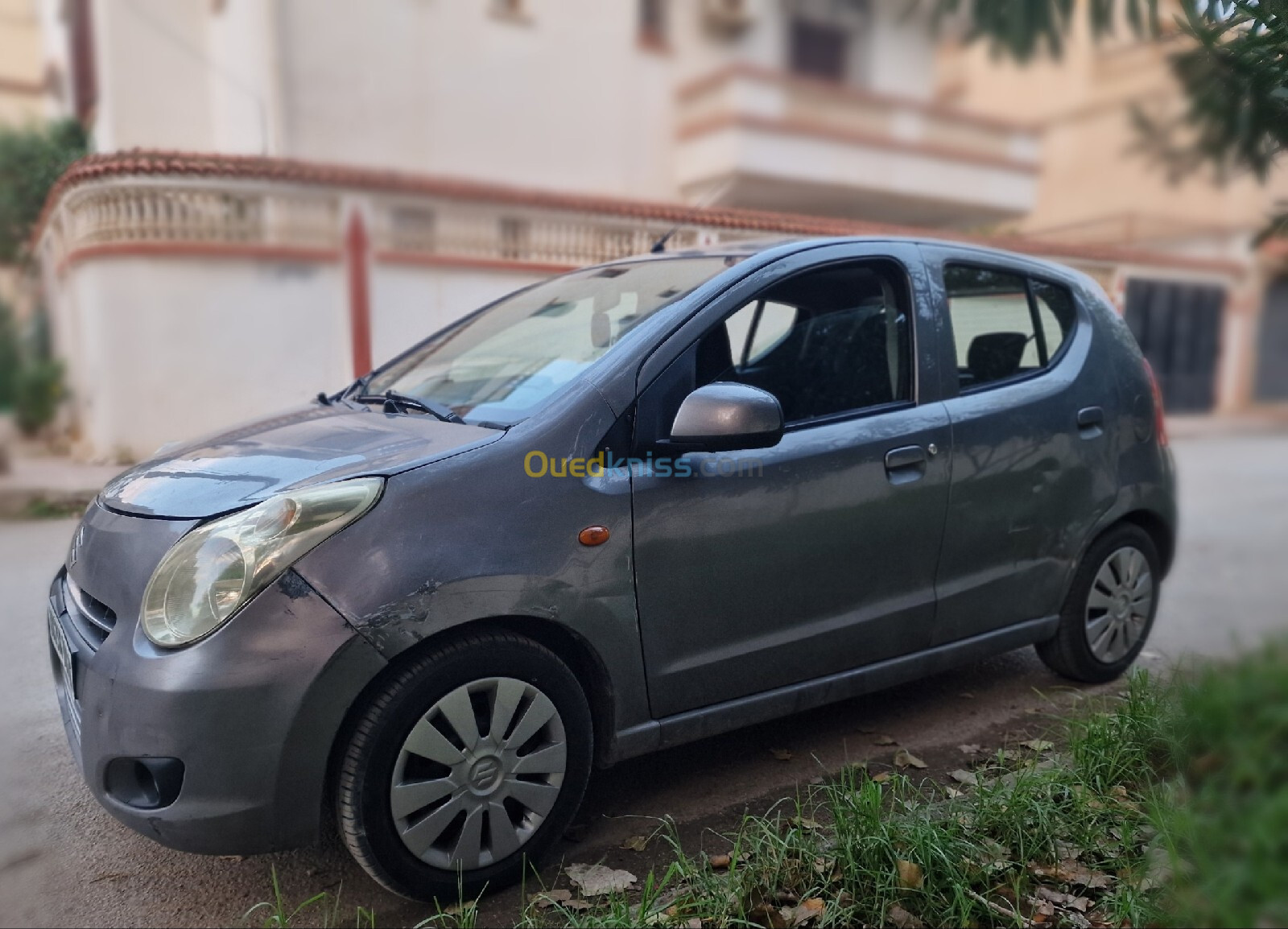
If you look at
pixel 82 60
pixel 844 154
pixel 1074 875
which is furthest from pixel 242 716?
pixel 82 60

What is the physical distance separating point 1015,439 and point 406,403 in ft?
6.67

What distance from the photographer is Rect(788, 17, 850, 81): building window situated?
7.30 ft

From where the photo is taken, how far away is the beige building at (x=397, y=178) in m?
3.87

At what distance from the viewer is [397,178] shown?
17.2 ft

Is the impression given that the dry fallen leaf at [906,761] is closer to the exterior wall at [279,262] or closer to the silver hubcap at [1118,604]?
the silver hubcap at [1118,604]

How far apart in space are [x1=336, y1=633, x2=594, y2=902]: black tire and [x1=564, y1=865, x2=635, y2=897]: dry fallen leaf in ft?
0.34

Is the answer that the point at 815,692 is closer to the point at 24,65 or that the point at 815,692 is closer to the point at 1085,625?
the point at 1085,625

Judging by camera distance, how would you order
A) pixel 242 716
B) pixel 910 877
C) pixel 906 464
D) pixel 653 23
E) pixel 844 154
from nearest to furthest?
pixel 242 716
pixel 910 877
pixel 906 464
pixel 653 23
pixel 844 154

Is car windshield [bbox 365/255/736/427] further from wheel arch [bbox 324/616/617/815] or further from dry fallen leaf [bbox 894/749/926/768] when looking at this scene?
dry fallen leaf [bbox 894/749/926/768]

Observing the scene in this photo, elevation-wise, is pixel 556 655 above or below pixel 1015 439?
below

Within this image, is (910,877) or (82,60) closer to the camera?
(910,877)

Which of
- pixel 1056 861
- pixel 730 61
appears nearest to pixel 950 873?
pixel 1056 861

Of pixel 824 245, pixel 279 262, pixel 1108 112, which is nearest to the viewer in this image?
pixel 1108 112

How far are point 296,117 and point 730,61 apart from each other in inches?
139
